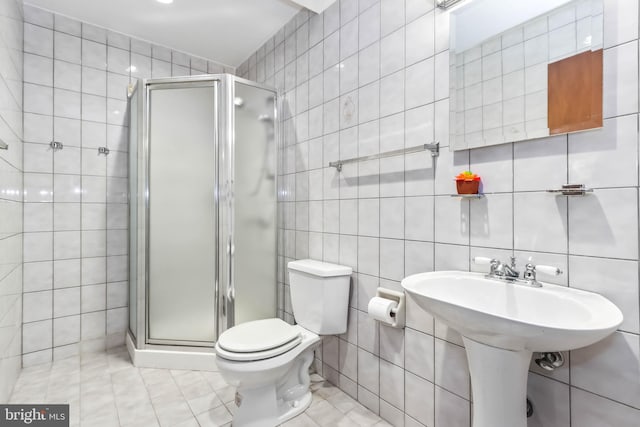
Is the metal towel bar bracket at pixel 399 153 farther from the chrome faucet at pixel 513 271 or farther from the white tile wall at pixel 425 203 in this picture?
the chrome faucet at pixel 513 271

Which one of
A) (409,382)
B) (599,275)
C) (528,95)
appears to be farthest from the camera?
(409,382)

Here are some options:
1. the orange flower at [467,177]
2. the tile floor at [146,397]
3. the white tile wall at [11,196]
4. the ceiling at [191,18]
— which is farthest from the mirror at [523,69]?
the white tile wall at [11,196]

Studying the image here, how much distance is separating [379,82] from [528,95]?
2.40 feet

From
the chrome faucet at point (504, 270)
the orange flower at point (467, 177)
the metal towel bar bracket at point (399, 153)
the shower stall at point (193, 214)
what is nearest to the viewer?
the chrome faucet at point (504, 270)

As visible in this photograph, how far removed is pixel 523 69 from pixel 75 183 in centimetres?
282

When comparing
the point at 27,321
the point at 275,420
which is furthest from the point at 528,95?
the point at 27,321

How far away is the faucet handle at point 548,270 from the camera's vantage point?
1003mm

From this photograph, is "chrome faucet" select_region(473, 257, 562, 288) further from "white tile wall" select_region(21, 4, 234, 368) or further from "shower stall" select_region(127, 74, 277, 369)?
"white tile wall" select_region(21, 4, 234, 368)

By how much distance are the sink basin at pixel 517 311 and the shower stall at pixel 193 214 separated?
4.41 feet

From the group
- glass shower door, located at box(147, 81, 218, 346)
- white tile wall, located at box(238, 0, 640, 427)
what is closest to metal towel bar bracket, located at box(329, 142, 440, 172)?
white tile wall, located at box(238, 0, 640, 427)

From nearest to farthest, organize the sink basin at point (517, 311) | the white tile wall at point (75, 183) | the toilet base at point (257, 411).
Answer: the sink basin at point (517, 311), the toilet base at point (257, 411), the white tile wall at point (75, 183)

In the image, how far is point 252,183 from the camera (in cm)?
221

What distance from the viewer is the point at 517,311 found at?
107cm

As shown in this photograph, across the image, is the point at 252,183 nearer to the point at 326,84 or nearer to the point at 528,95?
the point at 326,84
